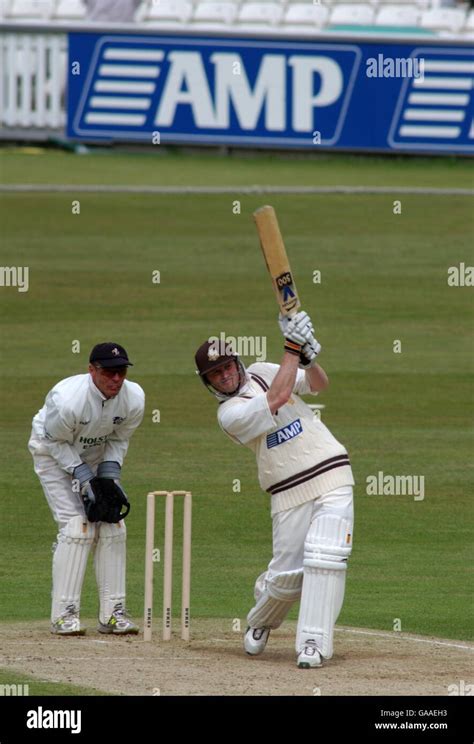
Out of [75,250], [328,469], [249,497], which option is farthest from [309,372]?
[75,250]

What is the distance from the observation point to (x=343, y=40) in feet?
83.5

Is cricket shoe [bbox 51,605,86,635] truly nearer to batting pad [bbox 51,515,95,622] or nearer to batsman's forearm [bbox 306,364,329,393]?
batting pad [bbox 51,515,95,622]

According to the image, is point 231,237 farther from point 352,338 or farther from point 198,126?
point 352,338

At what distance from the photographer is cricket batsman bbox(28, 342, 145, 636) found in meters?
9.84

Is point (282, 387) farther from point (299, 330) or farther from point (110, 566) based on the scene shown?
point (110, 566)

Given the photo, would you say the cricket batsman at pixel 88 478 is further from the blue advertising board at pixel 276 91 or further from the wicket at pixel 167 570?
the blue advertising board at pixel 276 91

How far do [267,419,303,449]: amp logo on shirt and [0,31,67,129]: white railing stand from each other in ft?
61.0

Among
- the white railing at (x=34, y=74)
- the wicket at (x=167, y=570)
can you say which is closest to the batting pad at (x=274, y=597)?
the wicket at (x=167, y=570)

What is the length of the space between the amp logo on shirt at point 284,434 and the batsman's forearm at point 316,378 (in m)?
0.29

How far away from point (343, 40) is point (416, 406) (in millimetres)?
9589

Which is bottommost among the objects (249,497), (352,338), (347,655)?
(347,655)

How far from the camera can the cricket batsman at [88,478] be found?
984cm

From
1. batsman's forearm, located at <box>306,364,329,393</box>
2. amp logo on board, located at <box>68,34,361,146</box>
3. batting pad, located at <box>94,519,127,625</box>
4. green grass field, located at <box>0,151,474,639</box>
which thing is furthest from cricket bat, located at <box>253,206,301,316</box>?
amp logo on board, located at <box>68,34,361,146</box>

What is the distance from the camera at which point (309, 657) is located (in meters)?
9.02
